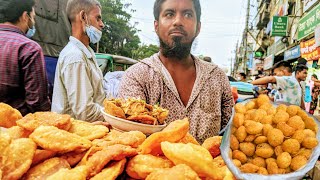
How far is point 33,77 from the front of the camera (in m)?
2.64

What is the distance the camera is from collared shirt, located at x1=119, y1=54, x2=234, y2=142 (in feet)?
7.44

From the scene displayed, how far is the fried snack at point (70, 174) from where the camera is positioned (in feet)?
3.27

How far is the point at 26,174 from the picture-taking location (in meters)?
1.09

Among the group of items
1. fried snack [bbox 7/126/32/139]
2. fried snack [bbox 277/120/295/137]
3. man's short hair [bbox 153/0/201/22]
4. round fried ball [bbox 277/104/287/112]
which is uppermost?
man's short hair [bbox 153/0/201/22]

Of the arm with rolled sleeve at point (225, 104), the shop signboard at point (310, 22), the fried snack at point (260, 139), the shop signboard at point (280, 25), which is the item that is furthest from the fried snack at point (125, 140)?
the shop signboard at point (280, 25)

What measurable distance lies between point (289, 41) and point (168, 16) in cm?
2093

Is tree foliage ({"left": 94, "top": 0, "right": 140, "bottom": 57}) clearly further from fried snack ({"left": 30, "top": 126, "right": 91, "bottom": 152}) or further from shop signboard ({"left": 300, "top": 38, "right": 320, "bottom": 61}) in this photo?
fried snack ({"left": 30, "top": 126, "right": 91, "bottom": 152})

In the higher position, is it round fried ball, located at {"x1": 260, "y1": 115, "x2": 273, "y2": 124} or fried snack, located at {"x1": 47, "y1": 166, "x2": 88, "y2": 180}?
round fried ball, located at {"x1": 260, "y1": 115, "x2": 273, "y2": 124}

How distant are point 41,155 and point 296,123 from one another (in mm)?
1122

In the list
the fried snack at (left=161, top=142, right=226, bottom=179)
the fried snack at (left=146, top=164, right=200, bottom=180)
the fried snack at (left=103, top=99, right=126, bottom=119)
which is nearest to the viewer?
the fried snack at (left=146, top=164, right=200, bottom=180)

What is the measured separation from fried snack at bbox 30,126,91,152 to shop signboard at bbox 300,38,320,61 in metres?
11.6

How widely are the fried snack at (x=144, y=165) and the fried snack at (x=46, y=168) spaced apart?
10.5 inches

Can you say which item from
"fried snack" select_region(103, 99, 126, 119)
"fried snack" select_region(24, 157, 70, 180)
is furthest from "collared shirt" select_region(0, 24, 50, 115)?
"fried snack" select_region(24, 157, 70, 180)

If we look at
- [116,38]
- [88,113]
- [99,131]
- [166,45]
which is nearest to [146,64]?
[166,45]
